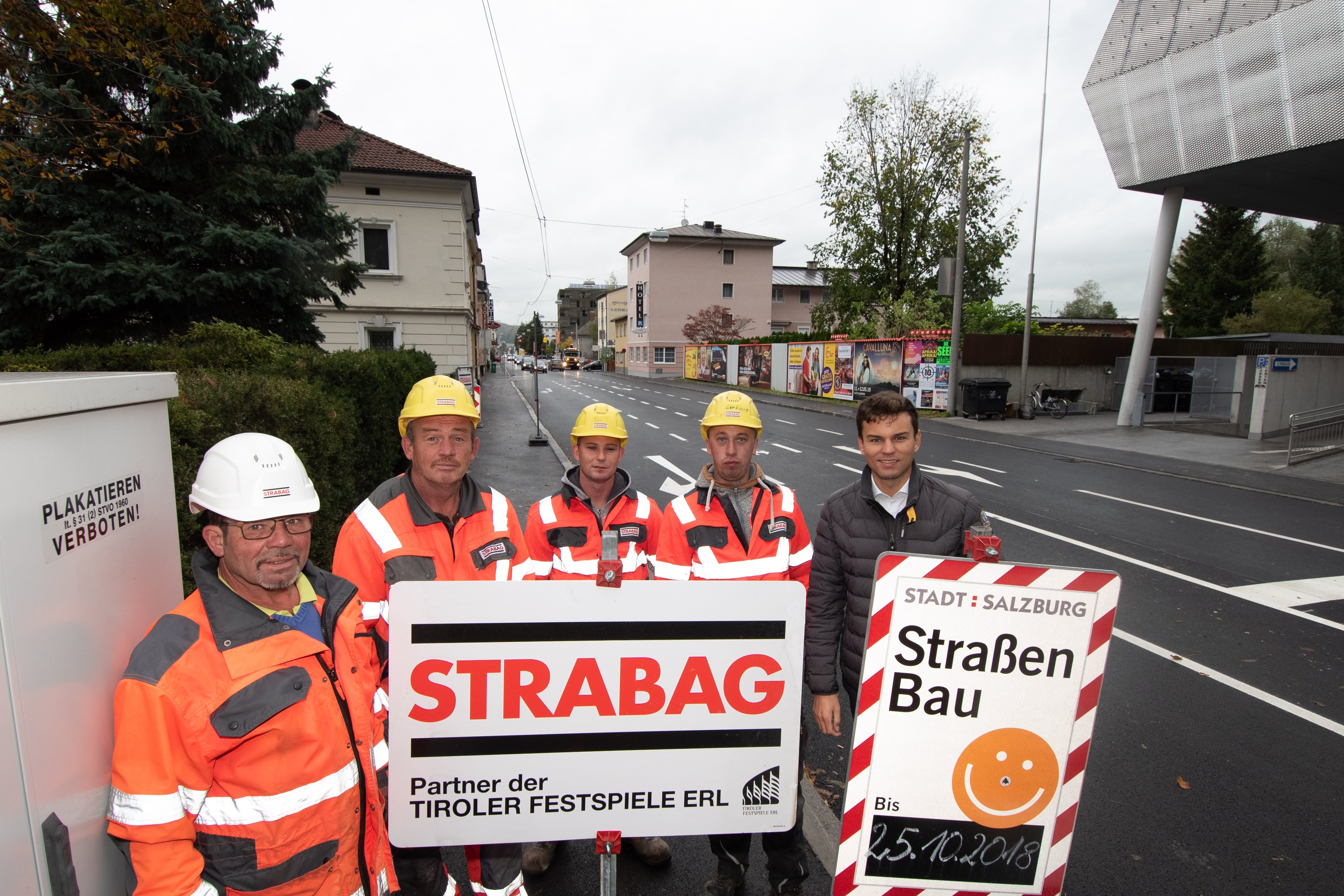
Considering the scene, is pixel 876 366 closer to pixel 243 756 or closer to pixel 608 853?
pixel 608 853

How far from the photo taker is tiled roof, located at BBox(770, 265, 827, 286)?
70.8 m

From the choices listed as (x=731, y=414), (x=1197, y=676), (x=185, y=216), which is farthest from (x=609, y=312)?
(x=731, y=414)

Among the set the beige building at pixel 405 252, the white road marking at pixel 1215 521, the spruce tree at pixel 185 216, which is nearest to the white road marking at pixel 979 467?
the white road marking at pixel 1215 521

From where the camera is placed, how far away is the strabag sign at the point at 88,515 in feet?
4.95

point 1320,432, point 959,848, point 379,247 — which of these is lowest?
point 1320,432

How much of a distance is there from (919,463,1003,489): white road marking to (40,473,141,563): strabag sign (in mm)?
12044

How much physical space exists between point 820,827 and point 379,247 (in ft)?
89.1

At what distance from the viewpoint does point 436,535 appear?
272 cm

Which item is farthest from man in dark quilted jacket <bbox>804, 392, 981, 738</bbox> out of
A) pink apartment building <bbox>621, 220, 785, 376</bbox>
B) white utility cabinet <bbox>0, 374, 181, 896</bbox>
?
pink apartment building <bbox>621, 220, 785, 376</bbox>

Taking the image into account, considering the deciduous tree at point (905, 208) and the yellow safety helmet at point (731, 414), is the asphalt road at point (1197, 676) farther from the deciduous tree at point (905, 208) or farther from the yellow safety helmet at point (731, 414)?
the deciduous tree at point (905, 208)

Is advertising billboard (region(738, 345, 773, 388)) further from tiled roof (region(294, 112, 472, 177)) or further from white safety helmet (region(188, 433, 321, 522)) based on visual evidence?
white safety helmet (region(188, 433, 321, 522))

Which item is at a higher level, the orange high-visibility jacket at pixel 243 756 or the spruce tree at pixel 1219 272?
the spruce tree at pixel 1219 272

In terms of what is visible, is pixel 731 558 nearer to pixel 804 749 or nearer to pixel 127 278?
pixel 804 749

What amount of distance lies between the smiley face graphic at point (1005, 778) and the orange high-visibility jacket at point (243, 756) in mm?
1795
